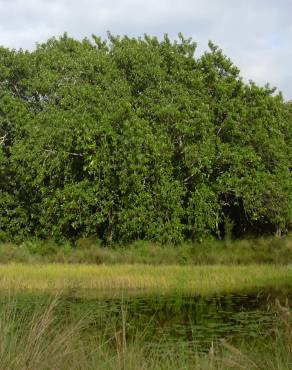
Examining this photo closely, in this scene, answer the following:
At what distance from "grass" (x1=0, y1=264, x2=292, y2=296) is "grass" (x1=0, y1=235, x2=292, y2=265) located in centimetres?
224

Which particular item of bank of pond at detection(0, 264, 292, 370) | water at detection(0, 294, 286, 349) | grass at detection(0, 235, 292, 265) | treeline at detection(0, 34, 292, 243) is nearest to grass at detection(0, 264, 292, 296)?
bank of pond at detection(0, 264, 292, 370)

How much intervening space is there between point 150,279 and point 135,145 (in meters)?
6.71

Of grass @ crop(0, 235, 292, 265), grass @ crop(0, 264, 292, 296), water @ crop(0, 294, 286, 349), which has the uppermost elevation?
grass @ crop(0, 235, 292, 265)

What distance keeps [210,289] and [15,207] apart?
43.6ft

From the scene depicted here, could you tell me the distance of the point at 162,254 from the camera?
22.8 m

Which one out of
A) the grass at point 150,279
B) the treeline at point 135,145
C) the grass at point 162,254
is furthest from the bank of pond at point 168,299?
the treeline at point 135,145

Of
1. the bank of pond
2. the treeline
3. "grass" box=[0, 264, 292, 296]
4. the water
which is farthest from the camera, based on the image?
the treeline

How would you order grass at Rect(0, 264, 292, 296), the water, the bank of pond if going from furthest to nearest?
1. grass at Rect(0, 264, 292, 296)
2. the water
3. the bank of pond

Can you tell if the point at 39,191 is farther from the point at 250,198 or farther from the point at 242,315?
the point at 242,315

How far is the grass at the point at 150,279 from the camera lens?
56.6 ft

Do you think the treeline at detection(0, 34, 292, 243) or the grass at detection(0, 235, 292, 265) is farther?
the treeline at detection(0, 34, 292, 243)

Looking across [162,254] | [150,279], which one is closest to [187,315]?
[150,279]

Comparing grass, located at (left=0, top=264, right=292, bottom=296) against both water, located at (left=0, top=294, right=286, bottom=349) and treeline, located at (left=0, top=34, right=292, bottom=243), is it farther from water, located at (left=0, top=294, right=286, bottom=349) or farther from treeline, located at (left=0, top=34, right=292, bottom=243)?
treeline, located at (left=0, top=34, right=292, bottom=243)

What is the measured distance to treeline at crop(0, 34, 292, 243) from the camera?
24156mm
